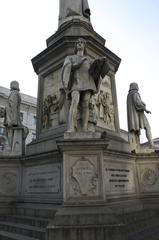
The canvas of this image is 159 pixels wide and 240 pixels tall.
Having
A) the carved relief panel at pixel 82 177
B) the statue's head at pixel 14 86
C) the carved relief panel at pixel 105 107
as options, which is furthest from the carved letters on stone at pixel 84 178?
the statue's head at pixel 14 86

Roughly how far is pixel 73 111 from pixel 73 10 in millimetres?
6480

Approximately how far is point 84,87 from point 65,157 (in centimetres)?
215

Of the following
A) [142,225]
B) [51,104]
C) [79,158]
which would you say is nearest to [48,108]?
[51,104]

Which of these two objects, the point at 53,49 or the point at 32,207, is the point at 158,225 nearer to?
the point at 32,207

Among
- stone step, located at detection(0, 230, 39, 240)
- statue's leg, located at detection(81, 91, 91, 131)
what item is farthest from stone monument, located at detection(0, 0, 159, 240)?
stone step, located at detection(0, 230, 39, 240)

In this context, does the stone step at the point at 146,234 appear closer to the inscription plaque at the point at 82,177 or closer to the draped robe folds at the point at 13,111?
the inscription plaque at the point at 82,177

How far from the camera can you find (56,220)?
17.7 ft

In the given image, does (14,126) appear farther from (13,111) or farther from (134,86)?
(134,86)

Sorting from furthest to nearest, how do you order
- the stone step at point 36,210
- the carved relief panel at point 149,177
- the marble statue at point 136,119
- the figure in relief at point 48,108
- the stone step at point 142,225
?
the marble statue at point 136,119
the figure in relief at point 48,108
the carved relief panel at point 149,177
the stone step at point 36,210
the stone step at point 142,225

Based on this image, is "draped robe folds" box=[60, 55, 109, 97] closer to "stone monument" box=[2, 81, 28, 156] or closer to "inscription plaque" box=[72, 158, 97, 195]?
"inscription plaque" box=[72, 158, 97, 195]

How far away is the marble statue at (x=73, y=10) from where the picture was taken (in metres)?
11.0

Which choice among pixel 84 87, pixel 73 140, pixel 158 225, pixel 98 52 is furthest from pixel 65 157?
pixel 98 52

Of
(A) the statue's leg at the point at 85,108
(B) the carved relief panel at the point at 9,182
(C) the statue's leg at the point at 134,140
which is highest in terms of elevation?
(A) the statue's leg at the point at 85,108

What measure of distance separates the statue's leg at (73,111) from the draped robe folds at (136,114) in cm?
358
